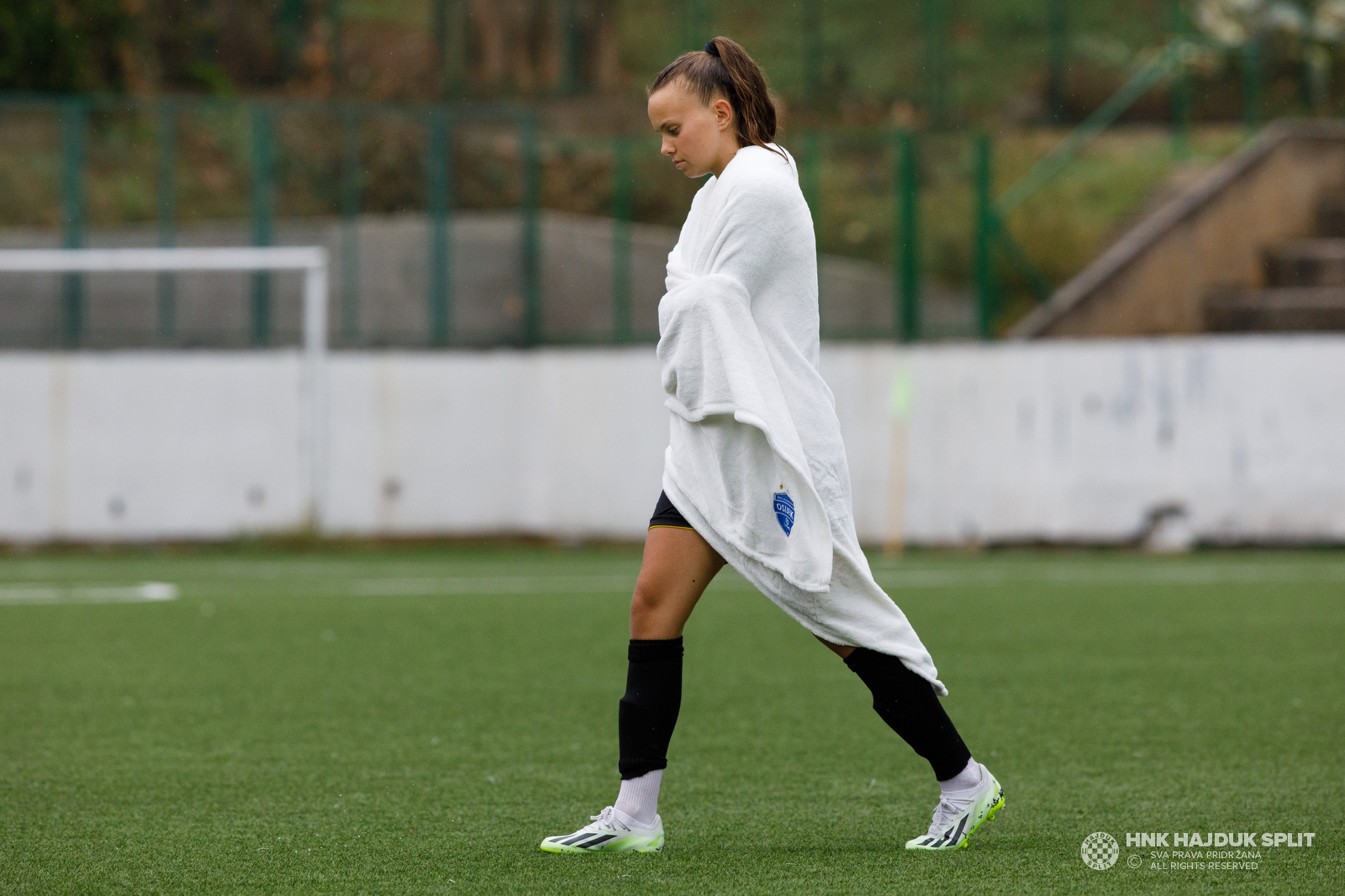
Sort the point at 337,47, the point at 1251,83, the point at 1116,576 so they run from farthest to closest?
1. the point at 337,47
2. the point at 1251,83
3. the point at 1116,576

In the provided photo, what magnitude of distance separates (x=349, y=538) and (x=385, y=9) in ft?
31.6

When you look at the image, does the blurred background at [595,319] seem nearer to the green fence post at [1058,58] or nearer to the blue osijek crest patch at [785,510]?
the green fence post at [1058,58]

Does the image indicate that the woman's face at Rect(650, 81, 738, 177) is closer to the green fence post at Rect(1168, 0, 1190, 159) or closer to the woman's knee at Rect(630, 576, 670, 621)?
the woman's knee at Rect(630, 576, 670, 621)

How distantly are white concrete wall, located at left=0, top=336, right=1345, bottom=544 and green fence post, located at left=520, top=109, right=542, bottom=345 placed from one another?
0.82 metres

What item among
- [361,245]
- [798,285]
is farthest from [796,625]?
[361,245]

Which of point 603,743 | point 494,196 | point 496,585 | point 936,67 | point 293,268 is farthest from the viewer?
point 936,67

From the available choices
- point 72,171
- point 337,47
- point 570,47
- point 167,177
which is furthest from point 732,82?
point 337,47

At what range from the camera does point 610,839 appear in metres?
3.77

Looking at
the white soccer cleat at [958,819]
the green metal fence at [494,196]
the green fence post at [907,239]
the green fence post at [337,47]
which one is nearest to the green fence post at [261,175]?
the green metal fence at [494,196]

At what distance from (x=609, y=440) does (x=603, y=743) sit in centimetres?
870

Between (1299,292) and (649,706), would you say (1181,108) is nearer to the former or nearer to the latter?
(1299,292)

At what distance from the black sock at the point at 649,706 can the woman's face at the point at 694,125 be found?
1076 mm

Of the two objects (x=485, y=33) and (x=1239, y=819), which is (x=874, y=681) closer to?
(x=1239, y=819)

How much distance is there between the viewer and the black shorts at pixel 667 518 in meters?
3.78
